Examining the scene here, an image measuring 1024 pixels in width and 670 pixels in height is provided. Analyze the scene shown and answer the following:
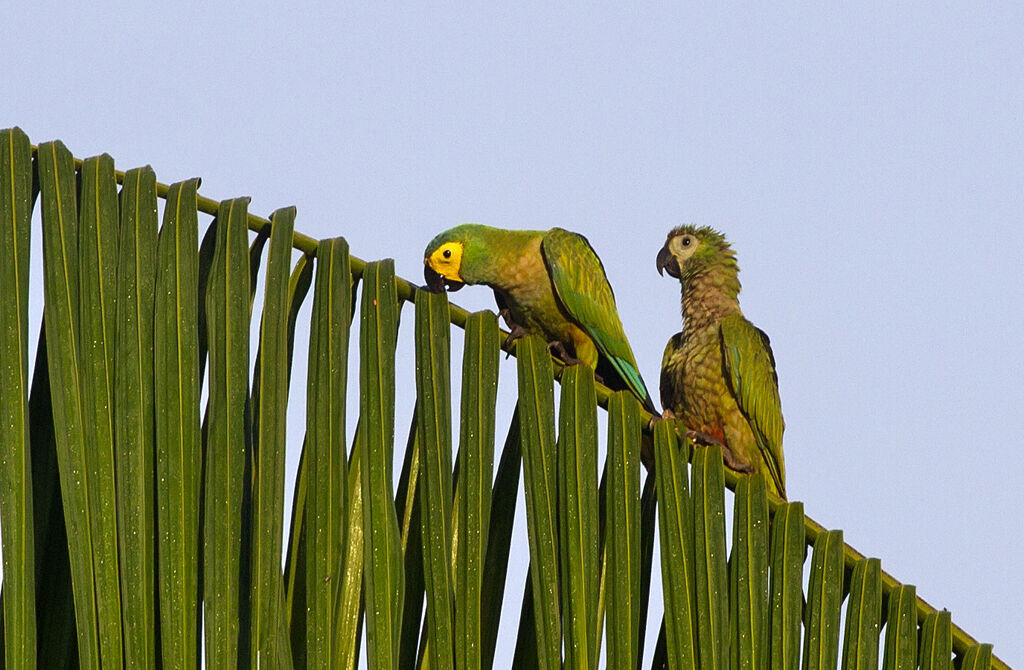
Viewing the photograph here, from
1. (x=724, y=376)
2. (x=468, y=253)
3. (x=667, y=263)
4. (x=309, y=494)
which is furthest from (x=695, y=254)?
(x=309, y=494)

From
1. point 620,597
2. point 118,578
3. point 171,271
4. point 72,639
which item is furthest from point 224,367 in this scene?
point 620,597

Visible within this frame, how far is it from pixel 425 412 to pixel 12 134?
4.23 ft

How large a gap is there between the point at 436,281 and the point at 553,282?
537mm

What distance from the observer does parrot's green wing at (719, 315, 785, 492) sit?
5.69 metres

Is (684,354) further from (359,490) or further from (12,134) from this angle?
(12,134)

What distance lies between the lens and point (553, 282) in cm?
531

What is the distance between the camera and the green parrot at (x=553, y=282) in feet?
17.4

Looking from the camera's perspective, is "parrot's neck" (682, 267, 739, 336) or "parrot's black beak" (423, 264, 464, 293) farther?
"parrot's neck" (682, 267, 739, 336)

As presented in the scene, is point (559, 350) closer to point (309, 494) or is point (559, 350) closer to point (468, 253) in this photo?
point (468, 253)

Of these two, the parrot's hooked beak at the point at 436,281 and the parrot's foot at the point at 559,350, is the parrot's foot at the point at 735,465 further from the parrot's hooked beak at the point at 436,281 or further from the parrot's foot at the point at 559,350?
the parrot's hooked beak at the point at 436,281

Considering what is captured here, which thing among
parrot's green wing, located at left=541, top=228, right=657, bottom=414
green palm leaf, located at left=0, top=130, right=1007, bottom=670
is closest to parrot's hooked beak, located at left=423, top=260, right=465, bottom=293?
parrot's green wing, located at left=541, top=228, right=657, bottom=414

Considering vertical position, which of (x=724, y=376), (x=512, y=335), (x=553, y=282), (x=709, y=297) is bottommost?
(x=512, y=335)

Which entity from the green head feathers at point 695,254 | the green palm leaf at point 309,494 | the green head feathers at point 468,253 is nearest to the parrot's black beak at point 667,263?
the green head feathers at point 695,254

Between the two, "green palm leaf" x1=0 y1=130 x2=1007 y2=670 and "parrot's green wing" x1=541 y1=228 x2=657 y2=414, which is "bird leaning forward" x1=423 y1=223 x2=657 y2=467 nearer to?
"parrot's green wing" x1=541 y1=228 x2=657 y2=414
